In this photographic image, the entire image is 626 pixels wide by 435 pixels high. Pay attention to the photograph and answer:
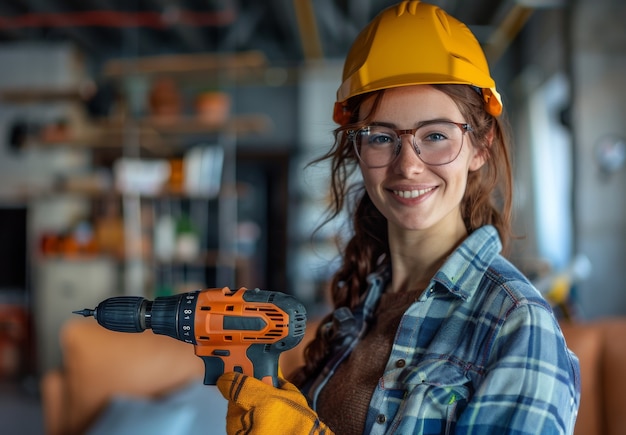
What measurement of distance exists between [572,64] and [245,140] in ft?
13.3

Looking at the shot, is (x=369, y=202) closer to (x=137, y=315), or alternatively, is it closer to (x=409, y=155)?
(x=409, y=155)

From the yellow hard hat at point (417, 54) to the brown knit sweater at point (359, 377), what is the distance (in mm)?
358

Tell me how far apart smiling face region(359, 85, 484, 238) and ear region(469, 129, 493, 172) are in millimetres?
10

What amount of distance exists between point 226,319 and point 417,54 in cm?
49

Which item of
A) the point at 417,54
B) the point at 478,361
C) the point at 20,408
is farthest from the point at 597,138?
the point at 20,408

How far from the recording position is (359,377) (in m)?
0.94

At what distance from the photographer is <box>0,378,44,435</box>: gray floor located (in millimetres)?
3650

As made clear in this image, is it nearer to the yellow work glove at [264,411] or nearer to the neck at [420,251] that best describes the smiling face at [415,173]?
the neck at [420,251]

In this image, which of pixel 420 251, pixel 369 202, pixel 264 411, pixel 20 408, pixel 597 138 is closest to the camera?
pixel 264 411

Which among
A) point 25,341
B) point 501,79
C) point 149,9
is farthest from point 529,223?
point 25,341

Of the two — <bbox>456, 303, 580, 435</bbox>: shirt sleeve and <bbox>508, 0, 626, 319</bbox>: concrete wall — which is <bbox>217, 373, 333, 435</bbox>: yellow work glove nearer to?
<bbox>456, 303, 580, 435</bbox>: shirt sleeve

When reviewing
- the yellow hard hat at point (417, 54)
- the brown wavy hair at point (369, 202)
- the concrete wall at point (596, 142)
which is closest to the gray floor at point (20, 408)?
the brown wavy hair at point (369, 202)

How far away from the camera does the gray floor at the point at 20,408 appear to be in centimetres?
365

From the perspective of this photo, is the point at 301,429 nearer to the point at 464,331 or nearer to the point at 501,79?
the point at 464,331
